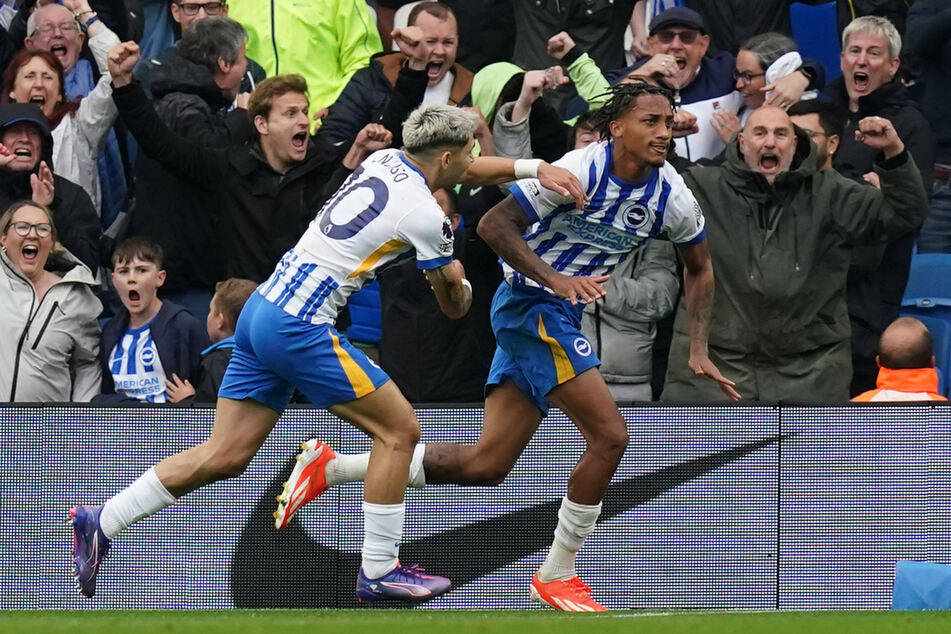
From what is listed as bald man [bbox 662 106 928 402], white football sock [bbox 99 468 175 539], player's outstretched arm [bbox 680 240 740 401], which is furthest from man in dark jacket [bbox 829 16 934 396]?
white football sock [bbox 99 468 175 539]

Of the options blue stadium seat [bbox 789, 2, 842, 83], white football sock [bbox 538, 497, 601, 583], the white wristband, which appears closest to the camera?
the white wristband

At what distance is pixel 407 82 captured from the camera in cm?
1005

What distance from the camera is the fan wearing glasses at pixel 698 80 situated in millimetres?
10523

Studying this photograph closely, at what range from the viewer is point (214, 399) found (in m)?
9.16

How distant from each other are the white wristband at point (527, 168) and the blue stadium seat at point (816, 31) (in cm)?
470

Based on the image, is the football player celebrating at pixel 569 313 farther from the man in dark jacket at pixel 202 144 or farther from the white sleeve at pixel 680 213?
the man in dark jacket at pixel 202 144

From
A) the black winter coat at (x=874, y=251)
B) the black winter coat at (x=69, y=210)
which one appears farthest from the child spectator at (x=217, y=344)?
the black winter coat at (x=874, y=251)

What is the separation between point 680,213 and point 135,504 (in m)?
2.83

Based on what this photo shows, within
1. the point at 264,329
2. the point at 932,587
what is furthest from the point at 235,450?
the point at 932,587

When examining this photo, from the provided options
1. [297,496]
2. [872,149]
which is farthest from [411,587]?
[872,149]

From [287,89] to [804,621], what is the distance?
498 cm

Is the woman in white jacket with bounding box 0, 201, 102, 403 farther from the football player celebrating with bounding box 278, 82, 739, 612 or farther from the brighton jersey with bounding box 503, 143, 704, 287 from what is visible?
the brighton jersey with bounding box 503, 143, 704, 287

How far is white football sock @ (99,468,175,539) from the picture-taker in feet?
25.2

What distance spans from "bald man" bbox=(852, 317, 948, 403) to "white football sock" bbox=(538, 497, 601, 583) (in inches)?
70.9
